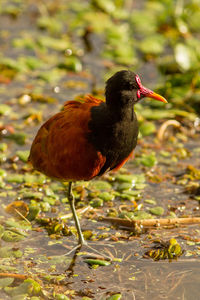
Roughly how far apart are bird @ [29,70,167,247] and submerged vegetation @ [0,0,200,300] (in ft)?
1.82

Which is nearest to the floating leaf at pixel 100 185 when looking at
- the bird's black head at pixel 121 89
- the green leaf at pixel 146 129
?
the green leaf at pixel 146 129

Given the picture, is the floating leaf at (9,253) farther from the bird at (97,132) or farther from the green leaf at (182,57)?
the green leaf at (182,57)

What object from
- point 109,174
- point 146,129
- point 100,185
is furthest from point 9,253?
point 146,129

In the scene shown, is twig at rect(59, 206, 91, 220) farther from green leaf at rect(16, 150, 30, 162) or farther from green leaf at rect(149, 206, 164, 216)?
green leaf at rect(16, 150, 30, 162)

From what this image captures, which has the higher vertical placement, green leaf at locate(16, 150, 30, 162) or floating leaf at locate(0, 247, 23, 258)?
green leaf at locate(16, 150, 30, 162)

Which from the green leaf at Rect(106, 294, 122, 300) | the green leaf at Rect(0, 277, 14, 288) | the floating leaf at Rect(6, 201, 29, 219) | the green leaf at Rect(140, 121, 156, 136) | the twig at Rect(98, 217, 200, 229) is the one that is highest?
the green leaf at Rect(140, 121, 156, 136)

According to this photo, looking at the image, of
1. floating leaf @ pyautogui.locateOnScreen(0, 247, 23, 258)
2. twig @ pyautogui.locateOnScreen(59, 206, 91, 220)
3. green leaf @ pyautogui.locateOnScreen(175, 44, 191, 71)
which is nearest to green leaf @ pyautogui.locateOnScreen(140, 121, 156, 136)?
green leaf @ pyautogui.locateOnScreen(175, 44, 191, 71)

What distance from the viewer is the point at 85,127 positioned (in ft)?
11.3

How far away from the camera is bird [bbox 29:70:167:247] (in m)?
3.42

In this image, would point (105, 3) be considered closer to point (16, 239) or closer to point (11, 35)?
point (11, 35)

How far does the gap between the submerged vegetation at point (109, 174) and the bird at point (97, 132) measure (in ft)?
1.82

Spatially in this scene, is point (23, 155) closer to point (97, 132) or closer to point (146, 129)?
point (146, 129)

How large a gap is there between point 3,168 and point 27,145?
43 centimetres

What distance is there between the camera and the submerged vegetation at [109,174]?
3529 mm
